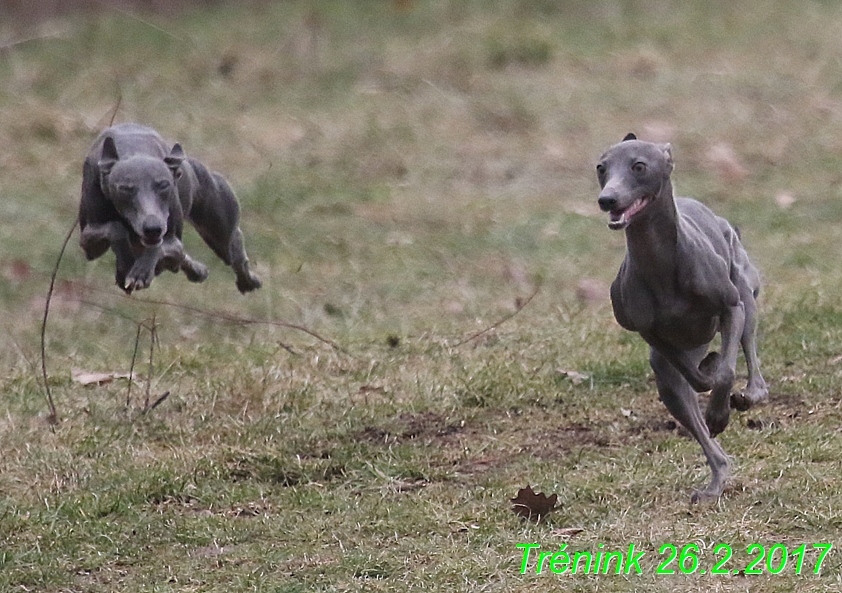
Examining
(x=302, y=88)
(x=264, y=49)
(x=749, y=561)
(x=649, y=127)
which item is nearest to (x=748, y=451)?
(x=749, y=561)

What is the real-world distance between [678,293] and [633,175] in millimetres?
496

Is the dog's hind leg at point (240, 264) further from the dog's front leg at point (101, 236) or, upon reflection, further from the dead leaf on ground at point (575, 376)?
the dead leaf on ground at point (575, 376)

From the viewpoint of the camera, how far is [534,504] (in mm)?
5414

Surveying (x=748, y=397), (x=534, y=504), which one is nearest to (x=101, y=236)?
(x=534, y=504)

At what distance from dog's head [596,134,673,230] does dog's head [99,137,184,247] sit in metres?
1.52

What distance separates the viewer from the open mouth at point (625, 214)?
4816 mm

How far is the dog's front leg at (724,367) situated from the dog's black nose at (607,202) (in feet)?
2.17

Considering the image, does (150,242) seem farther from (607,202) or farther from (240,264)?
(607,202)

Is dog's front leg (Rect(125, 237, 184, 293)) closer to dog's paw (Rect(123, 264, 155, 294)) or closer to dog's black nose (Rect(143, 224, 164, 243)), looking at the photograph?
dog's paw (Rect(123, 264, 155, 294))

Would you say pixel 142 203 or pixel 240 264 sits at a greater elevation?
pixel 142 203

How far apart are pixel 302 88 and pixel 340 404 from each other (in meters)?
6.72

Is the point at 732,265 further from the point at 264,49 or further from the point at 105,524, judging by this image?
the point at 264,49

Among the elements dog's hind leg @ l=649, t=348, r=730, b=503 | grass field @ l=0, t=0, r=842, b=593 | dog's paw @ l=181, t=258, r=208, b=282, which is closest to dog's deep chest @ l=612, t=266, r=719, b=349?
dog's hind leg @ l=649, t=348, r=730, b=503

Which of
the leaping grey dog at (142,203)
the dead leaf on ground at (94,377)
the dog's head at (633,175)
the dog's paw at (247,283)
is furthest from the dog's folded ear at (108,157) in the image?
the dead leaf on ground at (94,377)
